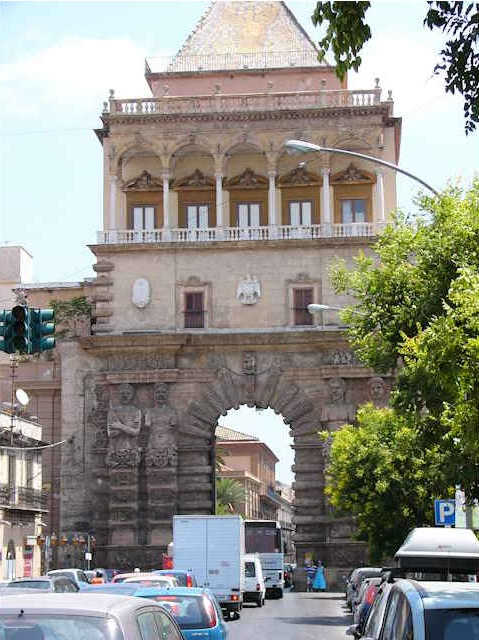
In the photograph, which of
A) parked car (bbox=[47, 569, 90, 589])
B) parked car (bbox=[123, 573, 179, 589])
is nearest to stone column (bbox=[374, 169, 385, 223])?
parked car (bbox=[47, 569, 90, 589])

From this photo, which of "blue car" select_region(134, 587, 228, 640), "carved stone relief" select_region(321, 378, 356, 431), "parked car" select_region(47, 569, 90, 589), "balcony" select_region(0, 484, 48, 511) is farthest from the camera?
"balcony" select_region(0, 484, 48, 511)

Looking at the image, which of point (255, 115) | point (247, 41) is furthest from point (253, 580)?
point (247, 41)

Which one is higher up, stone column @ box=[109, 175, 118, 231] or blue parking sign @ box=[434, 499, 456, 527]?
stone column @ box=[109, 175, 118, 231]

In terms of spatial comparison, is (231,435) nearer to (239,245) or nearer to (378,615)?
(239,245)

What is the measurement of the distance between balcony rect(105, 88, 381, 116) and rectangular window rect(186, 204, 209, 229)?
4.49 m

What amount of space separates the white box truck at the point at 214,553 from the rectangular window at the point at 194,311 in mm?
16321

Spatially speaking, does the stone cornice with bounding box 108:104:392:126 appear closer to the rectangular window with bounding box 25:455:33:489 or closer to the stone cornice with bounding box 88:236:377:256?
the stone cornice with bounding box 88:236:377:256

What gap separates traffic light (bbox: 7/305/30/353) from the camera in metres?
19.4

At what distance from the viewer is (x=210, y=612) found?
17.4 m

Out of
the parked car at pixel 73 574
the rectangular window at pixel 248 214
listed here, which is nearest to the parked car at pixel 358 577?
the parked car at pixel 73 574

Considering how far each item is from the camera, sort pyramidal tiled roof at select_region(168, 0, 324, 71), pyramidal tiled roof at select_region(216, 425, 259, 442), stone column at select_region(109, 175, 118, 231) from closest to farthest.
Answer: stone column at select_region(109, 175, 118, 231) → pyramidal tiled roof at select_region(168, 0, 324, 71) → pyramidal tiled roof at select_region(216, 425, 259, 442)

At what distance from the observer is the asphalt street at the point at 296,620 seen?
26.8 meters

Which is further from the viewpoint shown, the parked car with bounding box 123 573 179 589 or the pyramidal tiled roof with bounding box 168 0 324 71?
the pyramidal tiled roof with bounding box 168 0 324 71

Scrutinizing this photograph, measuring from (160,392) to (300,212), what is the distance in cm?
1080
